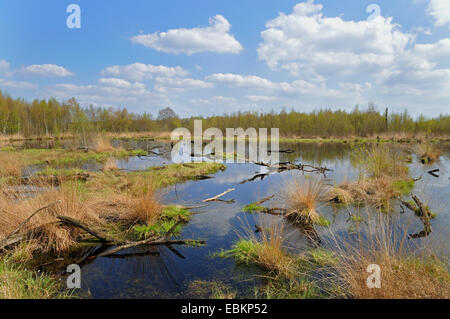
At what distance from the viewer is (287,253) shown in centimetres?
405

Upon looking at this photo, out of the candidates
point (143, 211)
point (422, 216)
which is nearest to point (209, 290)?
point (143, 211)

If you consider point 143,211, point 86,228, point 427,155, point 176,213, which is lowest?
point 176,213

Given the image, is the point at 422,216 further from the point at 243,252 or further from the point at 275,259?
the point at 243,252

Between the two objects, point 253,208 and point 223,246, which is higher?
point 253,208

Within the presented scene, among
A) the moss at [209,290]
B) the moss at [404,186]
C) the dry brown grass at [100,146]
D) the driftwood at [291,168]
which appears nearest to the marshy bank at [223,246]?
the moss at [209,290]

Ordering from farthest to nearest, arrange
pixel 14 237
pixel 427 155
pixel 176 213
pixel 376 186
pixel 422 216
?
pixel 427 155 < pixel 376 186 < pixel 176 213 < pixel 422 216 < pixel 14 237

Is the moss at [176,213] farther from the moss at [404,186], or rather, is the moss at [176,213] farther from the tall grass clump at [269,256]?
the moss at [404,186]

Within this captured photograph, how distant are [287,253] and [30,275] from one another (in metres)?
3.79

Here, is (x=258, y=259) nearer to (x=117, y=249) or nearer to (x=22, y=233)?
(x=117, y=249)

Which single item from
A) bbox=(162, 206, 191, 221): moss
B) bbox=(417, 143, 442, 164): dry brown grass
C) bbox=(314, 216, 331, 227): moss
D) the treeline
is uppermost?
the treeline

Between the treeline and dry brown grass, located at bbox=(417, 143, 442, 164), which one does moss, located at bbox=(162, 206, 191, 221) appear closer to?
dry brown grass, located at bbox=(417, 143, 442, 164)

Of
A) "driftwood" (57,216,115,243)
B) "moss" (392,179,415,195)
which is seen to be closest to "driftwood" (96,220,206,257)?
"driftwood" (57,216,115,243)

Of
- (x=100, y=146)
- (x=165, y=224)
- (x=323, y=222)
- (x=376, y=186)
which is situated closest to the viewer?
(x=165, y=224)
